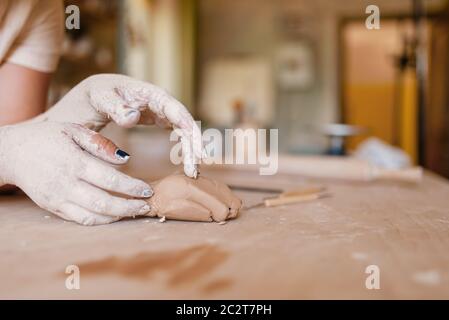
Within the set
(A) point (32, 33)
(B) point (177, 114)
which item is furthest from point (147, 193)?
(A) point (32, 33)

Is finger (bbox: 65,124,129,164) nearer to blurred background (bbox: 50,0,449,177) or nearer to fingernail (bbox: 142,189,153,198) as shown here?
fingernail (bbox: 142,189,153,198)

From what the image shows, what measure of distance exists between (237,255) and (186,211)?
194 mm

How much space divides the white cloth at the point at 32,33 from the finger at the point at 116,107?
14.8 inches

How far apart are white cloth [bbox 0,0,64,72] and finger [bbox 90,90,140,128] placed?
0.38 meters

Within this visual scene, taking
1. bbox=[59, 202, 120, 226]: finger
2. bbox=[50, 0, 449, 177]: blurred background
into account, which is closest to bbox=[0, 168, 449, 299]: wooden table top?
bbox=[59, 202, 120, 226]: finger

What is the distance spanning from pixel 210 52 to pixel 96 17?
93.3 inches

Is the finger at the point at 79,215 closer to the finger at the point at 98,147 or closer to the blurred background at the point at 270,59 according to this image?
the finger at the point at 98,147

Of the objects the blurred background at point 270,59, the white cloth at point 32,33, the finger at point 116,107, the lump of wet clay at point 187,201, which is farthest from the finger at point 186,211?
the blurred background at point 270,59

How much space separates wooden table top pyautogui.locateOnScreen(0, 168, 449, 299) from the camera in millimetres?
413

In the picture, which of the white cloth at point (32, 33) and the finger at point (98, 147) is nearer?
the finger at point (98, 147)

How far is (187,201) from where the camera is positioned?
695mm

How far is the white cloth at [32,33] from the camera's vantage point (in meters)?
1.00

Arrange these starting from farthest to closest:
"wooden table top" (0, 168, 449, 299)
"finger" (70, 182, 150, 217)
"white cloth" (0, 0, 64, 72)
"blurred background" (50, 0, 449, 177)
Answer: "blurred background" (50, 0, 449, 177) → "white cloth" (0, 0, 64, 72) → "finger" (70, 182, 150, 217) → "wooden table top" (0, 168, 449, 299)
